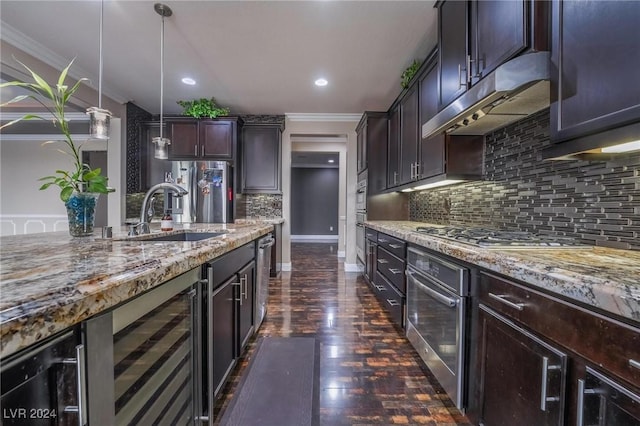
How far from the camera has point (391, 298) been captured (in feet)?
8.25

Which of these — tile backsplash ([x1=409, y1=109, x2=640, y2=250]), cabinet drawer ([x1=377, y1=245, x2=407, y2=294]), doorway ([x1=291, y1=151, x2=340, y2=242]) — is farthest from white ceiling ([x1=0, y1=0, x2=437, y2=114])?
doorway ([x1=291, y1=151, x2=340, y2=242])

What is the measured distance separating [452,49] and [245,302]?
220 cm

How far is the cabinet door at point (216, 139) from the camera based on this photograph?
13.7ft

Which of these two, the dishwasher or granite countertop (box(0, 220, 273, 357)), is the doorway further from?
granite countertop (box(0, 220, 273, 357))

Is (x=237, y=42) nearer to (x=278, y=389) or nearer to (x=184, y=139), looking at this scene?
(x=184, y=139)

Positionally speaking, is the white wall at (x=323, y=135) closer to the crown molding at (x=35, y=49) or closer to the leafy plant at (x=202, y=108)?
the leafy plant at (x=202, y=108)

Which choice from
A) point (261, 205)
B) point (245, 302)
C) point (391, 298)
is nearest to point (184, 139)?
point (261, 205)

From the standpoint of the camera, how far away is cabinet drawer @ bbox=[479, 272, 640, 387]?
0.61 meters

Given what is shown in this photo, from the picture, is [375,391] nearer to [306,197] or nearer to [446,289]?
[446,289]

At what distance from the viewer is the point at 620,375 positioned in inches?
24.6

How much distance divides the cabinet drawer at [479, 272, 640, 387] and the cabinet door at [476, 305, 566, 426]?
0.17 feet

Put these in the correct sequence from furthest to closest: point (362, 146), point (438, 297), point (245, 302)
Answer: point (362, 146) < point (245, 302) < point (438, 297)

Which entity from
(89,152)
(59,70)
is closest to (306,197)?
(89,152)

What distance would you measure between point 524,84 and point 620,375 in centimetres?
107
